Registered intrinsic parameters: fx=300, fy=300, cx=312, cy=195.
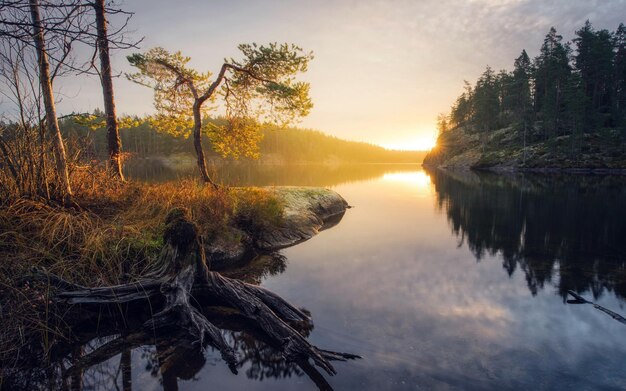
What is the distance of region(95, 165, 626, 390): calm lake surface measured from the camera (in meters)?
4.33

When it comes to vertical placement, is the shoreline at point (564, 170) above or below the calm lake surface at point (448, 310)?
above

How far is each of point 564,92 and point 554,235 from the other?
6103cm

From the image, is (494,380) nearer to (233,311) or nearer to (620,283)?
(233,311)

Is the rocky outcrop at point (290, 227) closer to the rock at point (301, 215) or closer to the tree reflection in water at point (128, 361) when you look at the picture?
the rock at point (301, 215)

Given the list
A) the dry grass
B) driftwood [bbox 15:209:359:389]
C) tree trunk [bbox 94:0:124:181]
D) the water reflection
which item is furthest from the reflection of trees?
tree trunk [bbox 94:0:124:181]

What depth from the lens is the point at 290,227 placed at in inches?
498

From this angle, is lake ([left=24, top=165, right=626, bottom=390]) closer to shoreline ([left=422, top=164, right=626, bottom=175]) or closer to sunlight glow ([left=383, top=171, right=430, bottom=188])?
sunlight glow ([left=383, top=171, right=430, bottom=188])

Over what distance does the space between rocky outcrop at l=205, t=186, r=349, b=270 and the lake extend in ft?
2.36

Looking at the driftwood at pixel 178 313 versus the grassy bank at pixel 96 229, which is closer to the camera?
the driftwood at pixel 178 313

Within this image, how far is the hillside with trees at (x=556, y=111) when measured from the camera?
51188mm

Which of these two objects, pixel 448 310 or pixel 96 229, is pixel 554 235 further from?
pixel 96 229

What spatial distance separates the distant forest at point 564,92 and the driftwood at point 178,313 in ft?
213

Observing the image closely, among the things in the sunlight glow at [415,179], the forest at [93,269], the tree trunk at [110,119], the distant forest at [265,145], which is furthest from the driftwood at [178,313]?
the distant forest at [265,145]

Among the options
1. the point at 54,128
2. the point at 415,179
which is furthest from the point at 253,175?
the point at 54,128
